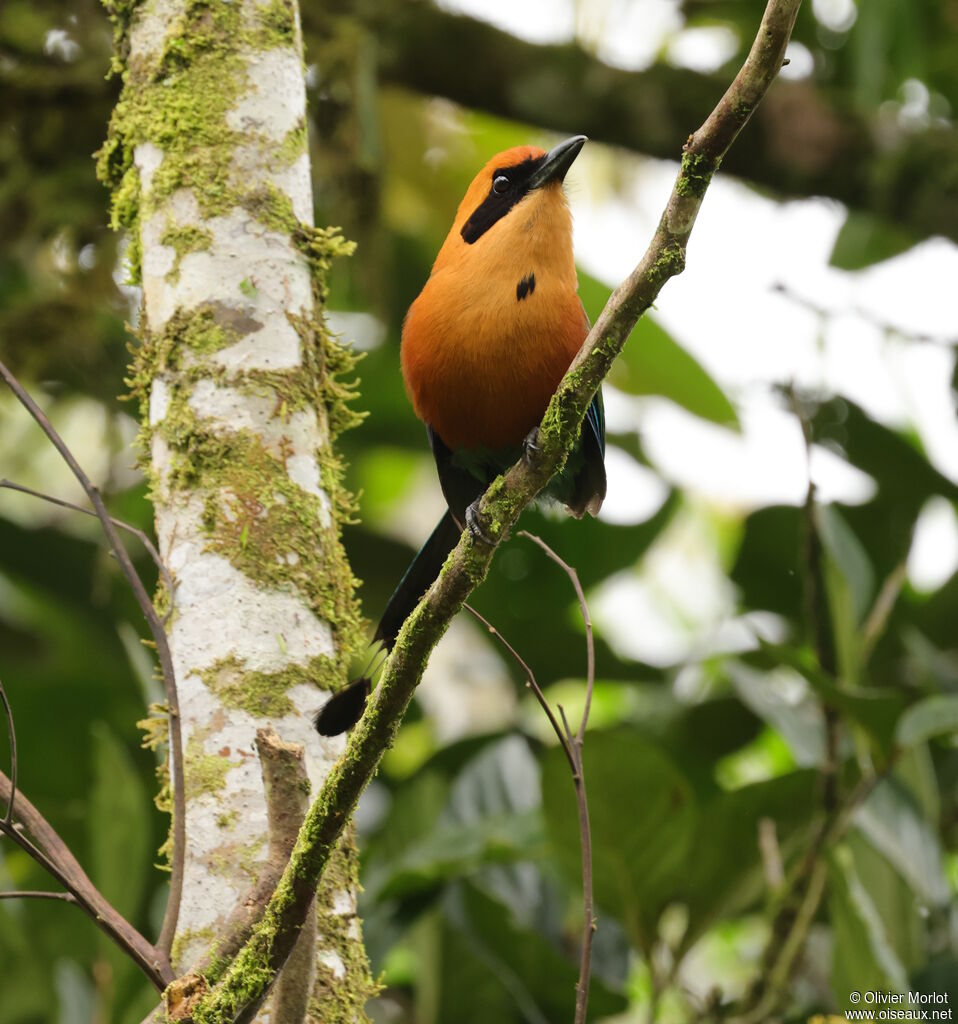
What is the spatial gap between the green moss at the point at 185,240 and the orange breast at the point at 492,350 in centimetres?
78

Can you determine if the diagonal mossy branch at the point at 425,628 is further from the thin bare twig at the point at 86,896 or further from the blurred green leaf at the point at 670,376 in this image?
the blurred green leaf at the point at 670,376

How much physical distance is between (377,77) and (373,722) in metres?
4.28

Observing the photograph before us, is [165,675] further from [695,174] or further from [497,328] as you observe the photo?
[497,328]

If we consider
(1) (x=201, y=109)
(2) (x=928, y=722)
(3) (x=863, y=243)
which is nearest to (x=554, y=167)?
(1) (x=201, y=109)

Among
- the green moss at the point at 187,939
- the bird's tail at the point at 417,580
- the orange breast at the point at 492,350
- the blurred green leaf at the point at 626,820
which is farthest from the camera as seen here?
the blurred green leaf at the point at 626,820

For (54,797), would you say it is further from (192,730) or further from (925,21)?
(925,21)

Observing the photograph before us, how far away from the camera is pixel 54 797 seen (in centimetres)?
441

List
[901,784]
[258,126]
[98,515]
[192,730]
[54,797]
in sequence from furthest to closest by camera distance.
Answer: [54,797] < [901,784] < [258,126] < [192,730] < [98,515]

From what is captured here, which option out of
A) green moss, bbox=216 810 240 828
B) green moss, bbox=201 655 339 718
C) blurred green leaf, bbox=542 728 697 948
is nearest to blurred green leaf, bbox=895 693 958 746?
blurred green leaf, bbox=542 728 697 948

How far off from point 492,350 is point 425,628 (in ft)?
4.46

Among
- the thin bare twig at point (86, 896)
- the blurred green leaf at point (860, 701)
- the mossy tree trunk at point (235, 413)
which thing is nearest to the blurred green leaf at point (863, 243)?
the blurred green leaf at point (860, 701)

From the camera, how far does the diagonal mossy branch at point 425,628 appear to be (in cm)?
156

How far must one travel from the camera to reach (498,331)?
2.98 meters

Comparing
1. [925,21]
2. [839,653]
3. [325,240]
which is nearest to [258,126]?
[325,240]
